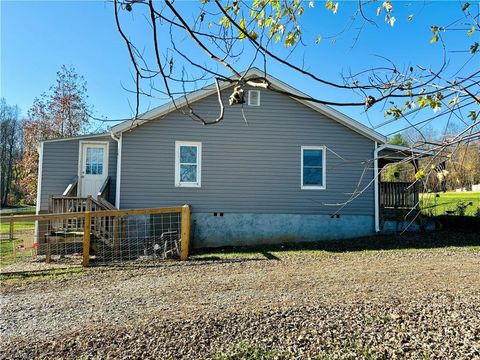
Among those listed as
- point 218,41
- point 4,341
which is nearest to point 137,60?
point 218,41

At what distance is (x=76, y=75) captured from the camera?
23750mm

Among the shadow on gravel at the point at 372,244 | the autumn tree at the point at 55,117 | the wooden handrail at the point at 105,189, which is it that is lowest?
the shadow on gravel at the point at 372,244

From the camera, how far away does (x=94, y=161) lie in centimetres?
1122

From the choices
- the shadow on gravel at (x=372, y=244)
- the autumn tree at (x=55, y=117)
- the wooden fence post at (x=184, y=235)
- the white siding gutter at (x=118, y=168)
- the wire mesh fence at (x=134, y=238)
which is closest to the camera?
the wooden fence post at (x=184, y=235)

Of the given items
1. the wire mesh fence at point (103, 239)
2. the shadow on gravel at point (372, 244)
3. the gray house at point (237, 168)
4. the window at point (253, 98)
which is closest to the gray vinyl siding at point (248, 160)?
the gray house at point (237, 168)

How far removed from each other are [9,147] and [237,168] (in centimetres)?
4309

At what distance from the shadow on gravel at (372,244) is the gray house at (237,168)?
524 millimetres

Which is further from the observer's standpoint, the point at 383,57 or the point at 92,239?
the point at 92,239

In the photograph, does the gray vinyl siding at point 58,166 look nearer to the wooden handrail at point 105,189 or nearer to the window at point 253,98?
the wooden handrail at point 105,189

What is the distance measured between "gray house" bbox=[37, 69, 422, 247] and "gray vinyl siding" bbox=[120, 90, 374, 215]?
3 cm

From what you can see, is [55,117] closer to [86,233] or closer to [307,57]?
[86,233]

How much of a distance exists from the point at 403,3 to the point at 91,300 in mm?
5299

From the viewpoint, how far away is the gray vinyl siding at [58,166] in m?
10.7

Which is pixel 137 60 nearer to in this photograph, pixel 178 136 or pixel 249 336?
pixel 249 336
